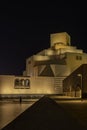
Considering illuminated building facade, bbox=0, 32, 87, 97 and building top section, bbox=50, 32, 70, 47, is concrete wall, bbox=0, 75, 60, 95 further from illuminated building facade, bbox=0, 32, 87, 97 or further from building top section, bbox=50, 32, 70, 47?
building top section, bbox=50, 32, 70, 47

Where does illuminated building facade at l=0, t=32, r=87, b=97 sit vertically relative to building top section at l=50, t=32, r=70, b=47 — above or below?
below

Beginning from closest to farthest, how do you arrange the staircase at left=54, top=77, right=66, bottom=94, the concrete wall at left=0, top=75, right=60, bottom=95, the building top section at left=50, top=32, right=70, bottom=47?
1. the concrete wall at left=0, top=75, right=60, bottom=95
2. the staircase at left=54, top=77, right=66, bottom=94
3. the building top section at left=50, top=32, right=70, bottom=47

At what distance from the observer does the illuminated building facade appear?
43.7 m

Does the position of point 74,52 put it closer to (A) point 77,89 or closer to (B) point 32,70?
(B) point 32,70

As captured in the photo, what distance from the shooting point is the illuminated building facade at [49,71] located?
43.7 metres

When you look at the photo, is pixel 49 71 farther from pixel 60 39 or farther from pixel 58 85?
pixel 60 39

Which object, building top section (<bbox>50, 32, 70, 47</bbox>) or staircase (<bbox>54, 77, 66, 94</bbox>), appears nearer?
staircase (<bbox>54, 77, 66, 94</bbox>)

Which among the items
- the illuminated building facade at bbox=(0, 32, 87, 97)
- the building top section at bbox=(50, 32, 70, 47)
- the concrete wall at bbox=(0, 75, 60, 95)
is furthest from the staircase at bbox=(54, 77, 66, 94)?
the building top section at bbox=(50, 32, 70, 47)

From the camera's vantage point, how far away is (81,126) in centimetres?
596

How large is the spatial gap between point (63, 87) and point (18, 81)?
6.98 m

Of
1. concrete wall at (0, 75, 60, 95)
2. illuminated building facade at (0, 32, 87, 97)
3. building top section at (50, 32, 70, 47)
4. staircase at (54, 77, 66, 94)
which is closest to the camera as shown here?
concrete wall at (0, 75, 60, 95)

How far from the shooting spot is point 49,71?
1930 inches

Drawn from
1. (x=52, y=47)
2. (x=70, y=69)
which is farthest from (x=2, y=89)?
(x=52, y=47)

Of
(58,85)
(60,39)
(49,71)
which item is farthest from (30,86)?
(60,39)
